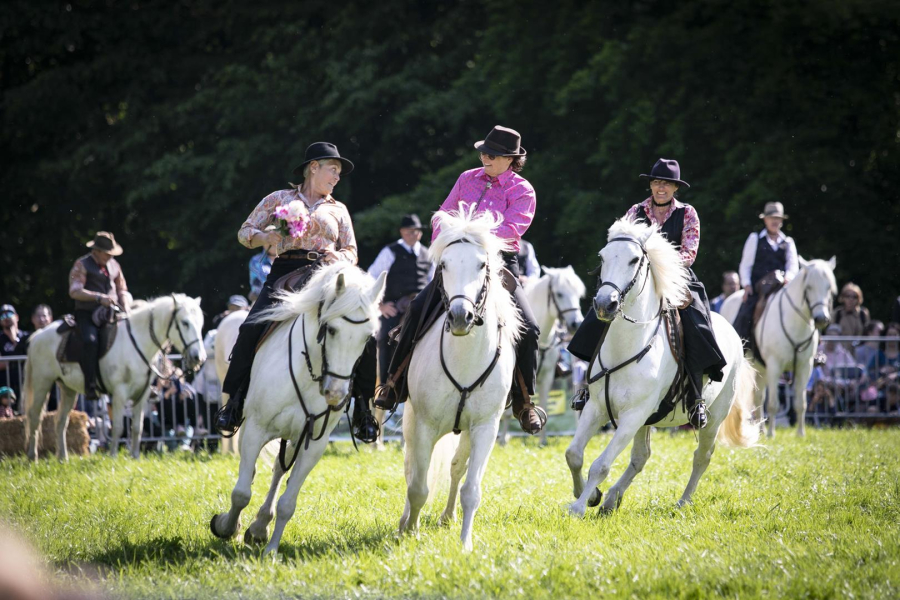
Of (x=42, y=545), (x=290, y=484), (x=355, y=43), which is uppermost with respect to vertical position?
(x=355, y=43)

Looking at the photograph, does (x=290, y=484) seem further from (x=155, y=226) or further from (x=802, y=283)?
(x=155, y=226)

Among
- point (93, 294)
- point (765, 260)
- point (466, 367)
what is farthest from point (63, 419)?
point (765, 260)

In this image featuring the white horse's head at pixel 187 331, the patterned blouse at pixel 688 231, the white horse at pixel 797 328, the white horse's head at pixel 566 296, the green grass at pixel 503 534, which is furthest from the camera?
the white horse's head at pixel 566 296

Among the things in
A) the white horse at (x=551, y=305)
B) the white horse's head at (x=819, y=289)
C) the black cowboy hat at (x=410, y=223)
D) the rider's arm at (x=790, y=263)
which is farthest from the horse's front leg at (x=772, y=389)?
the black cowboy hat at (x=410, y=223)

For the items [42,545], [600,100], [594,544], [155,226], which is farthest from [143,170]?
[594,544]

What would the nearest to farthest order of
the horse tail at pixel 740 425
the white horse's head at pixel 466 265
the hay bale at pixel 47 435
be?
the white horse's head at pixel 466 265, the horse tail at pixel 740 425, the hay bale at pixel 47 435

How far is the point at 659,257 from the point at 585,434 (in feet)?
4.87

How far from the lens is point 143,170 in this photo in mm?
24453

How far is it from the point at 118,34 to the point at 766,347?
18.7 m

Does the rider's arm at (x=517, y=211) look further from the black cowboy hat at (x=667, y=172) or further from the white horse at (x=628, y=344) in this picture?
the black cowboy hat at (x=667, y=172)

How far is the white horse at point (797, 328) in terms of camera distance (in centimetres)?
1382

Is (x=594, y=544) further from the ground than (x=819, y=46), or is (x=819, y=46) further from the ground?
(x=819, y=46)

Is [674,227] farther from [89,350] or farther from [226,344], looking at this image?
[89,350]

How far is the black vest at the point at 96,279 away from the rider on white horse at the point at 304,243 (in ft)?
21.2
